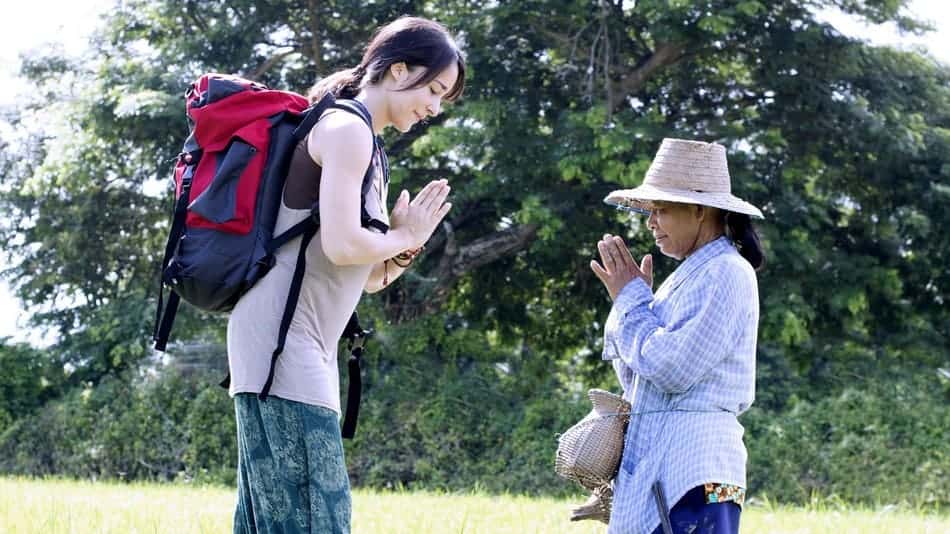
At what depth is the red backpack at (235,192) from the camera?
2656 mm

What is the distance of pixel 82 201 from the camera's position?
1612 cm

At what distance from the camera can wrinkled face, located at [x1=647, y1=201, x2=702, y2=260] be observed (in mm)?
3174

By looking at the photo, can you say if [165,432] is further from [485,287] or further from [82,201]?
[485,287]

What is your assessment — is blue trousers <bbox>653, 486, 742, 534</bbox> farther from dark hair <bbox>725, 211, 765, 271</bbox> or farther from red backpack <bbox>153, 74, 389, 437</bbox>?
red backpack <bbox>153, 74, 389, 437</bbox>

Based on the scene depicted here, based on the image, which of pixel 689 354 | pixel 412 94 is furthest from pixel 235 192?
pixel 689 354

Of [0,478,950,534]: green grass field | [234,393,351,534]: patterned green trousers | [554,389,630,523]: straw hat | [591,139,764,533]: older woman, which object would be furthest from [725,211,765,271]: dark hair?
[0,478,950,534]: green grass field

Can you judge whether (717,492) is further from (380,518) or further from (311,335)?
(380,518)

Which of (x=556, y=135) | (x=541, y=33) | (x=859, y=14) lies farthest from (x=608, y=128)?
(x=859, y=14)

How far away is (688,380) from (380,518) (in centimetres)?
372

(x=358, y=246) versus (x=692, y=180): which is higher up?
(x=358, y=246)

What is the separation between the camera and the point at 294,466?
267 centimetres

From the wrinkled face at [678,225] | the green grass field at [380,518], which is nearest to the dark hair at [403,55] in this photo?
the wrinkled face at [678,225]

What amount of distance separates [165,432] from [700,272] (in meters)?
13.1

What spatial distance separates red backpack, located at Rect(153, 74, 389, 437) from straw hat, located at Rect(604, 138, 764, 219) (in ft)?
2.55
